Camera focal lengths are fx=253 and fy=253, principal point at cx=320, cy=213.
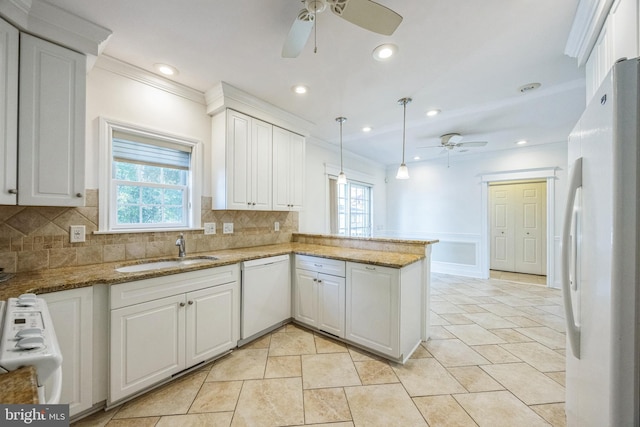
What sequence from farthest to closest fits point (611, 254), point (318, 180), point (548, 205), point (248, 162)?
point (548, 205) → point (318, 180) → point (248, 162) → point (611, 254)

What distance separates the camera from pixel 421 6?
157 centimetres

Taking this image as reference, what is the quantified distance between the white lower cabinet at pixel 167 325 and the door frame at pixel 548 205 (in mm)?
4967

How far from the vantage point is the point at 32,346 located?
2.64 feet

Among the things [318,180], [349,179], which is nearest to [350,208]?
[349,179]

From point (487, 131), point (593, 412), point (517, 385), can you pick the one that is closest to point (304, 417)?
point (593, 412)

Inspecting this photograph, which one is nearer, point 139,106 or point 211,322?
point 211,322

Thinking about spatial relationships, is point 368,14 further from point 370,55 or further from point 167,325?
point 167,325

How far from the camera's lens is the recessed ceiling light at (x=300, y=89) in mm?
2592

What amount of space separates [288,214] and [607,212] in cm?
330

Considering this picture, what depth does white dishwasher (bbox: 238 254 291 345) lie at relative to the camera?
97.5 inches

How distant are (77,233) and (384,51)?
2.80m

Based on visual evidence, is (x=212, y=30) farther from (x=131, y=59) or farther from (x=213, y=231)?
(x=213, y=231)

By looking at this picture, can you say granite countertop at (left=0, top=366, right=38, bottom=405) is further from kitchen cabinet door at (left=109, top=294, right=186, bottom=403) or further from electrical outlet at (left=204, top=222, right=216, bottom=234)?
electrical outlet at (left=204, top=222, right=216, bottom=234)

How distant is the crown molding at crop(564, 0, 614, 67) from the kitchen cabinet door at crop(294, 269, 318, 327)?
2755mm
